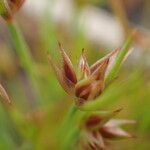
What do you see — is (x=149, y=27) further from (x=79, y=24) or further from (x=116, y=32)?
(x=79, y=24)

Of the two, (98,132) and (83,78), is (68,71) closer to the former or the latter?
(83,78)

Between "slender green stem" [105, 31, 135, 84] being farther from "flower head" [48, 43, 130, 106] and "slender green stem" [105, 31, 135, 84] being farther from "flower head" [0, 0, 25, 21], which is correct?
"flower head" [0, 0, 25, 21]

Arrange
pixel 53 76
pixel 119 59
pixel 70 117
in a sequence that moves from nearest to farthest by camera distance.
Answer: pixel 119 59 → pixel 70 117 → pixel 53 76

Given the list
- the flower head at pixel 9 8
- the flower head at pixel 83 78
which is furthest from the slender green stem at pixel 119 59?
the flower head at pixel 9 8

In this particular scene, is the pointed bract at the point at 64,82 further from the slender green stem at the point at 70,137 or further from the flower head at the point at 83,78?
the slender green stem at the point at 70,137

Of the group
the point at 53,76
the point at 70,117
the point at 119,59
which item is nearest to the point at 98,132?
the point at 70,117

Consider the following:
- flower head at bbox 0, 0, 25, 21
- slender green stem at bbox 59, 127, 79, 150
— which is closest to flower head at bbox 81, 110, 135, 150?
slender green stem at bbox 59, 127, 79, 150
